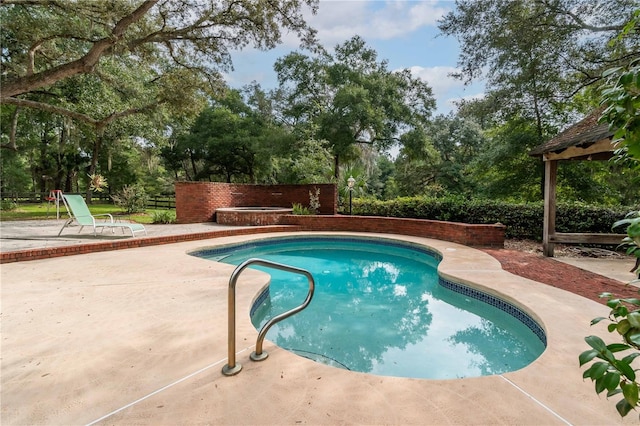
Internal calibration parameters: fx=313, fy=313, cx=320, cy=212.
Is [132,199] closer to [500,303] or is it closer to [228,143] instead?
[228,143]

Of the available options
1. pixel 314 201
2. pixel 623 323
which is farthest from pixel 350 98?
pixel 623 323

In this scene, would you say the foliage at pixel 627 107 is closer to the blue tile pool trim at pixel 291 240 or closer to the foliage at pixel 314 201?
the blue tile pool trim at pixel 291 240

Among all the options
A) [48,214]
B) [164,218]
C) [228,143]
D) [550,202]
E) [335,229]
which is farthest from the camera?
[228,143]

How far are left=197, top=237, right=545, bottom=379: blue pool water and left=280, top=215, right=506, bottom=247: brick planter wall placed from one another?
5.78 feet

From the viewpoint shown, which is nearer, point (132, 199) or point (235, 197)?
point (235, 197)

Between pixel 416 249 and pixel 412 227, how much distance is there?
1.40m

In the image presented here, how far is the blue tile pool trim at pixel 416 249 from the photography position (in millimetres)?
3585

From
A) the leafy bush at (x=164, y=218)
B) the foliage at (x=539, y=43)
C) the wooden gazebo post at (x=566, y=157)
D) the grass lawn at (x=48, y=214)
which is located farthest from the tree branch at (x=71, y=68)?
the wooden gazebo post at (x=566, y=157)

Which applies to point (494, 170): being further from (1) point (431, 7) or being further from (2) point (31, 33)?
(2) point (31, 33)

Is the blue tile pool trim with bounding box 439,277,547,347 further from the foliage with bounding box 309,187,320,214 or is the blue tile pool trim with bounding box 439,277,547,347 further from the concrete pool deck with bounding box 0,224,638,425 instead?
the foliage with bounding box 309,187,320,214

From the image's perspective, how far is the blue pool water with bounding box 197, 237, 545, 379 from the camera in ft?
10.1

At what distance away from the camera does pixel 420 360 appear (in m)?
3.14

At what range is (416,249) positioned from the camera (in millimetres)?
8023

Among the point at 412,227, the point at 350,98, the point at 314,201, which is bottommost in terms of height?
the point at 412,227
